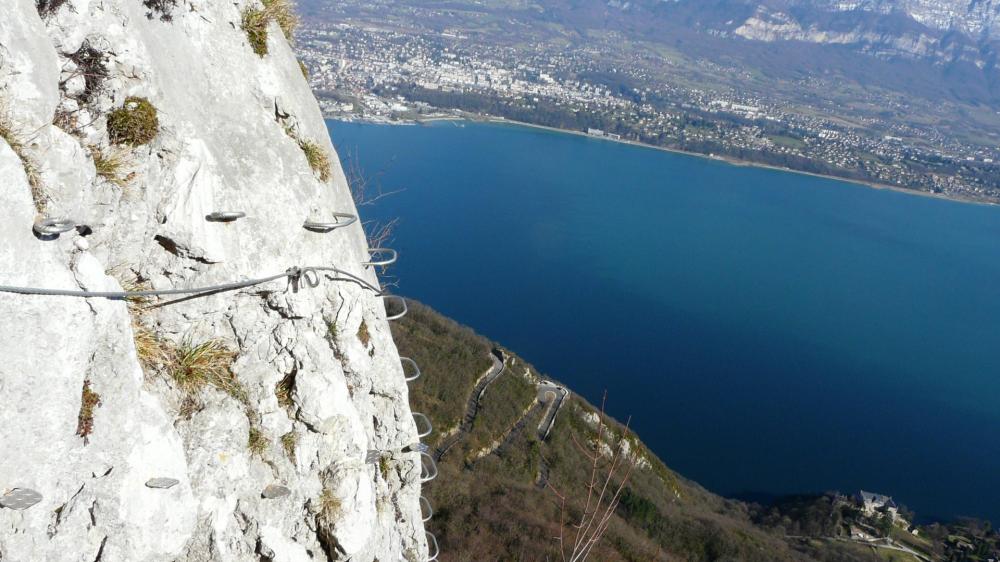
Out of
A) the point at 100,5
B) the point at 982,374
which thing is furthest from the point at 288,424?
the point at 982,374

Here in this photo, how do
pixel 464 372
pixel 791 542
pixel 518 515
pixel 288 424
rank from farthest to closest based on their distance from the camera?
pixel 464 372
pixel 791 542
pixel 518 515
pixel 288 424

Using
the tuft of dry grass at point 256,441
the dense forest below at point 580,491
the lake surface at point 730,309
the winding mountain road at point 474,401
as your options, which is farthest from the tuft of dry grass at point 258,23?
the winding mountain road at point 474,401

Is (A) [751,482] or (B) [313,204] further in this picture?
(A) [751,482]

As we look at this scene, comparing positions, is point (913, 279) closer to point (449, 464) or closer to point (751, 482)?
point (751, 482)

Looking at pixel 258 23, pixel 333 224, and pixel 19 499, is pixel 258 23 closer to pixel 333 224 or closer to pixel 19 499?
pixel 333 224

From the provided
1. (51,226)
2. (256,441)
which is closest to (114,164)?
(51,226)

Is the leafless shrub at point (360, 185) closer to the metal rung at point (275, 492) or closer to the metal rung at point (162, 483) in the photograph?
the metal rung at point (275, 492)
